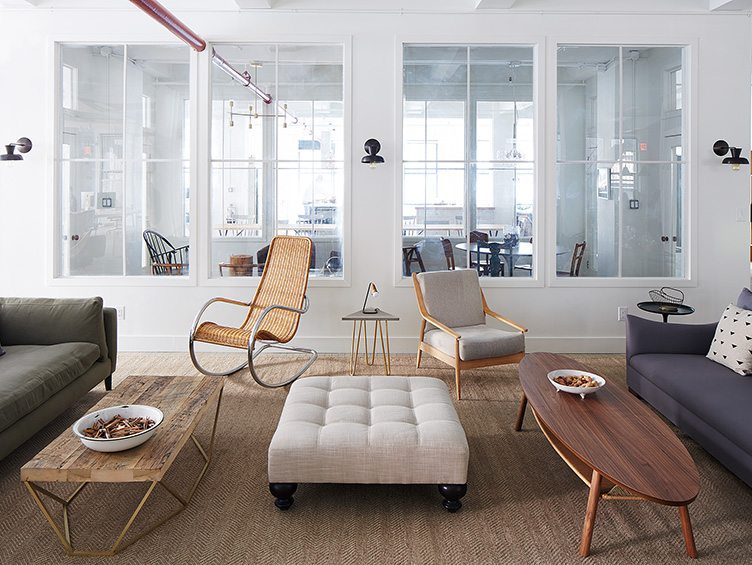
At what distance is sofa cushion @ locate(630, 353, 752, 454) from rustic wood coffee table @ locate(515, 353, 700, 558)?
33cm

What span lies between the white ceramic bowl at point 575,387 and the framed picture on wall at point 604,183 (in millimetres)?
2609

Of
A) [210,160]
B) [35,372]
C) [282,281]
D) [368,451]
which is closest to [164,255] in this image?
[210,160]

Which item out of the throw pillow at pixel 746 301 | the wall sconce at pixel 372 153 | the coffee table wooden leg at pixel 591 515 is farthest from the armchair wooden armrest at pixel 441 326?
the coffee table wooden leg at pixel 591 515

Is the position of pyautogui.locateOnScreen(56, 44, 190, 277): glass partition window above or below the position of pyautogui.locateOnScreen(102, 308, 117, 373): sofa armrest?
above

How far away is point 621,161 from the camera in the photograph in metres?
5.52

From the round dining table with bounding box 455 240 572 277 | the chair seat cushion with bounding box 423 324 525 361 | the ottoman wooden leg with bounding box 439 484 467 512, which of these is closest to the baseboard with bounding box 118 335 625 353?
the round dining table with bounding box 455 240 572 277

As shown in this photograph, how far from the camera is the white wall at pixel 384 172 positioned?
5406 mm

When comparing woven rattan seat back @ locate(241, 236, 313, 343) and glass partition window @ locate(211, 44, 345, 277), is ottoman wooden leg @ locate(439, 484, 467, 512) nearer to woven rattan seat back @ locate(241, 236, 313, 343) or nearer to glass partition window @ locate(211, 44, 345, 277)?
woven rattan seat back @ locate(241, 236, 313, 343)

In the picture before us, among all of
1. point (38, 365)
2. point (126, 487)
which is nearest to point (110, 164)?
point (38, 365)

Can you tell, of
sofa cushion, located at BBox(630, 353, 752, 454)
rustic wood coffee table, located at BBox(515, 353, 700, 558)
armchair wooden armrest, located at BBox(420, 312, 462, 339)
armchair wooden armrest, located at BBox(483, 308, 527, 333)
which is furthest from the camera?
armchair wooden armrest, located at BBox(483, 308, 527, 333)

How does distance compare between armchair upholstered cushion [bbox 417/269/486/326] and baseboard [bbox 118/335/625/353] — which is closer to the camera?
armchair upholstered cushion [bbox 417/269/486/326]

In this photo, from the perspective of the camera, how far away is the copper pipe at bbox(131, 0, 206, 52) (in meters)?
4.31

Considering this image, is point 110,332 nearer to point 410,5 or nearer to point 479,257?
point 479,257

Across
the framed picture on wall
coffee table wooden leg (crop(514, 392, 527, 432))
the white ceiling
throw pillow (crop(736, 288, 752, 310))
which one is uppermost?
the white ceiling
